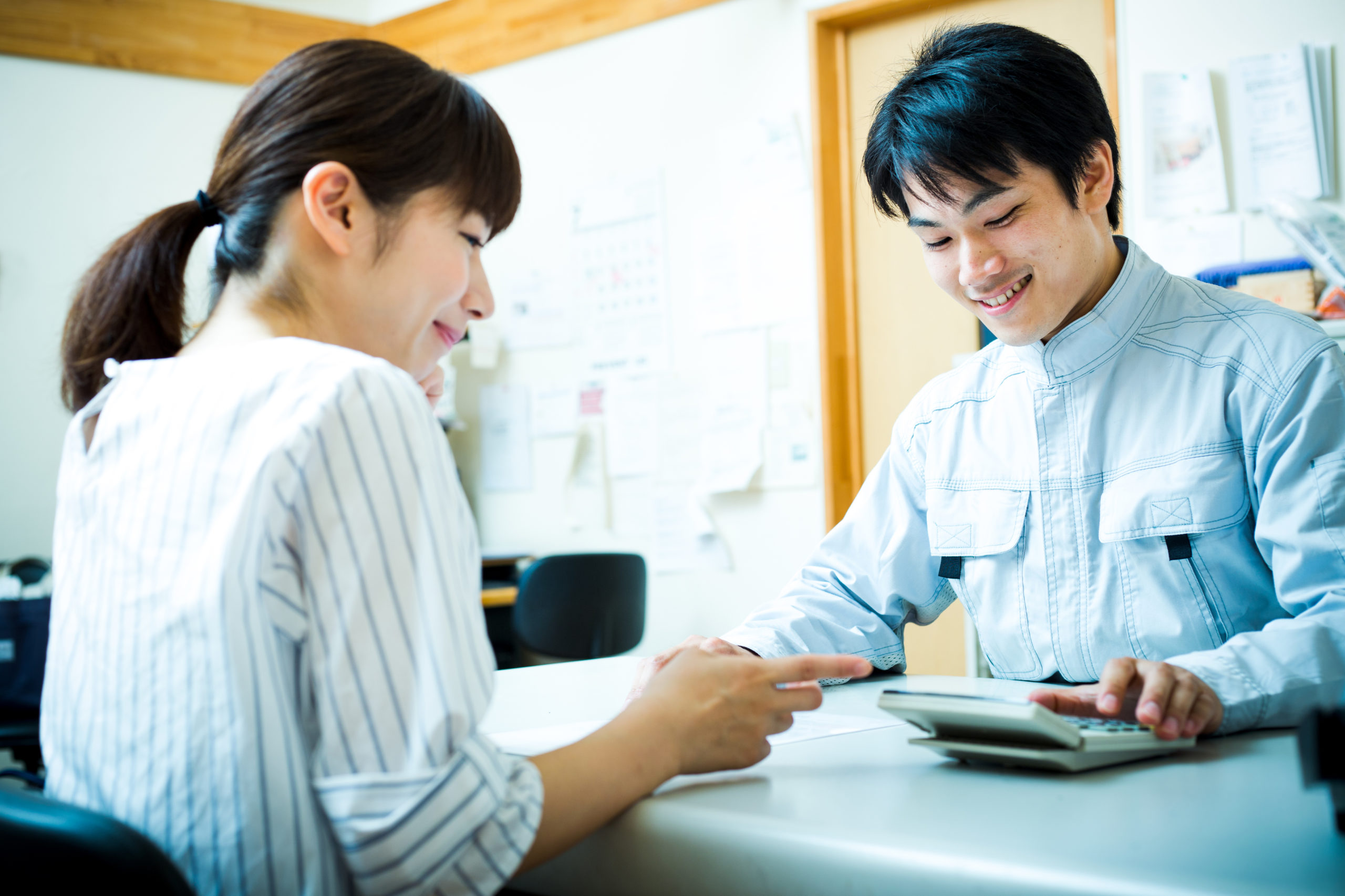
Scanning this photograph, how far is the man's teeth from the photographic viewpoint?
3.91 ft

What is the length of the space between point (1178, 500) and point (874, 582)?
1.21ft

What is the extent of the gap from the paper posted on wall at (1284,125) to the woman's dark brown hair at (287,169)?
1926mm

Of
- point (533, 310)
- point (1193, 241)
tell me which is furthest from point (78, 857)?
point (533, 310)

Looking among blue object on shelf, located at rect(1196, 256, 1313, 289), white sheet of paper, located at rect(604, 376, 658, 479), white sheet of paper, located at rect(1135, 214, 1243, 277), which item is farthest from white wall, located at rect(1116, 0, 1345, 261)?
white sheet of paper, located at rect(604, 376, 658, 479)

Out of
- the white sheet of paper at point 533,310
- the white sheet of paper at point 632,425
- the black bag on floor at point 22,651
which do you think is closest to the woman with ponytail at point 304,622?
the black bag on floor at point 22,651

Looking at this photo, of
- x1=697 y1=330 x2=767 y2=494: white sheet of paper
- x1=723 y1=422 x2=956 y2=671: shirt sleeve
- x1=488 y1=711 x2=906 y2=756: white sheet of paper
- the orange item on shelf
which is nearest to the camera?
x1=488 y1=711 x2=906 y2=756: white sheet of paper

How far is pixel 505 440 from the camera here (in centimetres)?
356

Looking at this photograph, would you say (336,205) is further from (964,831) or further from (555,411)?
(555,411)

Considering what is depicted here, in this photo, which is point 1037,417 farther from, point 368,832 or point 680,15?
point 680,15

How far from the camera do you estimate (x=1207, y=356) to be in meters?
1.10

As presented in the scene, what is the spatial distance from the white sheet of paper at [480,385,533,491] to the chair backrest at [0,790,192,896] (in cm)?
298

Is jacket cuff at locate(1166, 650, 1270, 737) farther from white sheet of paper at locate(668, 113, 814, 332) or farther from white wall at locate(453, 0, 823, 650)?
white sheet of paper at locate(668, 113, 814, 332)

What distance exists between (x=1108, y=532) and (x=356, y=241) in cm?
81

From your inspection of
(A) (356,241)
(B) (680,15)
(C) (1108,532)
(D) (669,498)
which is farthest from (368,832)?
(B) (680,15)
